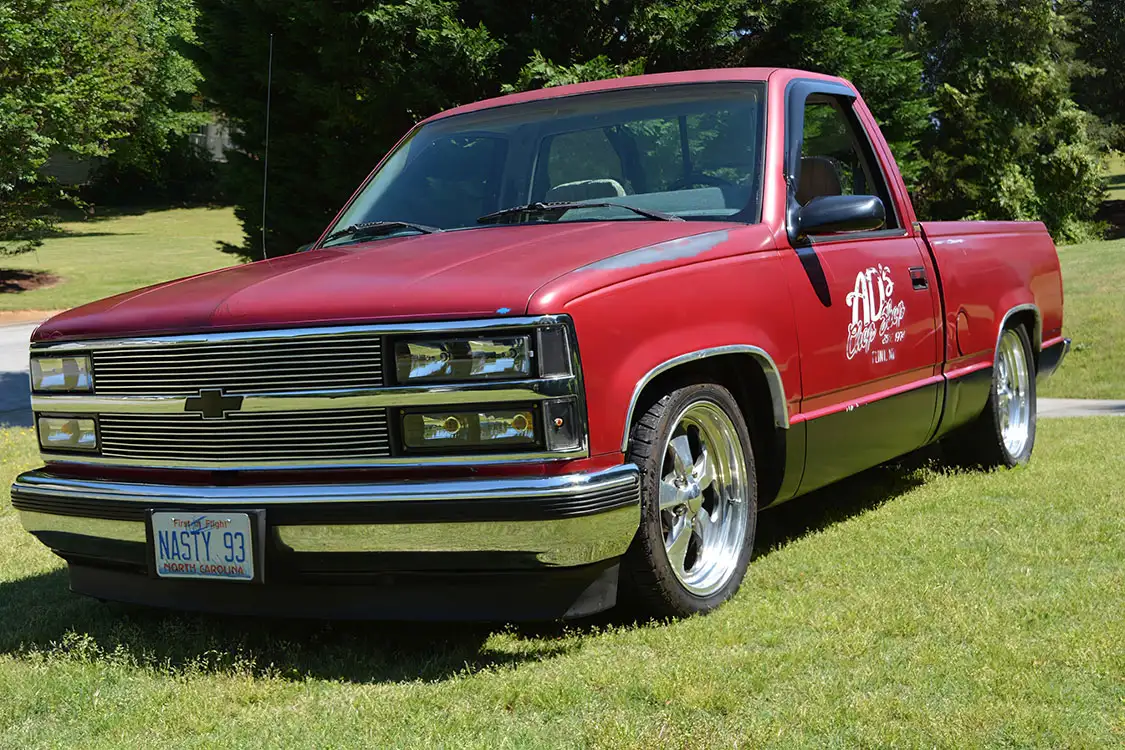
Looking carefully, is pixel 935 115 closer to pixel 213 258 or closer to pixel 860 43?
pixel 213 258

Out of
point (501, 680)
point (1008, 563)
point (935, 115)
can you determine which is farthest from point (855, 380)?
point (935, 115)

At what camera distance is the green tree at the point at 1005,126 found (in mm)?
34750

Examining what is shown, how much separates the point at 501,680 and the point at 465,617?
0.78 ft

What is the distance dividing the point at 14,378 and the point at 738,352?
15.8m

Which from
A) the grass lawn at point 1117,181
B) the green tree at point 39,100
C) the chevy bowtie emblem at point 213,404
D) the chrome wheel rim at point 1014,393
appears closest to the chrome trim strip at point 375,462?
the chevy bowtie emblem at point 213,404

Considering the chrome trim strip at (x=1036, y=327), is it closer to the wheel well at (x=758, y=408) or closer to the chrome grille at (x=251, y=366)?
the wheel well at (x=758, y=408)

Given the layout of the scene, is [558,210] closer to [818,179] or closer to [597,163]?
[597,163]

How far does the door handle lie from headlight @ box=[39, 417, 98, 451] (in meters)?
3.35

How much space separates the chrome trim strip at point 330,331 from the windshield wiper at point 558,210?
3.84 ft

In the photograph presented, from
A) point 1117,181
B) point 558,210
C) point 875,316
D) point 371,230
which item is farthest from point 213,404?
point 1117,181

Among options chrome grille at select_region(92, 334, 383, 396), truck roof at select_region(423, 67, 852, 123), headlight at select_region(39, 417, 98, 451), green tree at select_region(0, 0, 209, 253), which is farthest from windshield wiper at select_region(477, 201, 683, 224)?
green tree at select_region(0, 0, 209, 253)

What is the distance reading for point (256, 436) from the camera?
12.1 feet

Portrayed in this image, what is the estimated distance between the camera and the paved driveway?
553 inches

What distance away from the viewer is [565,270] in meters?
3.57
